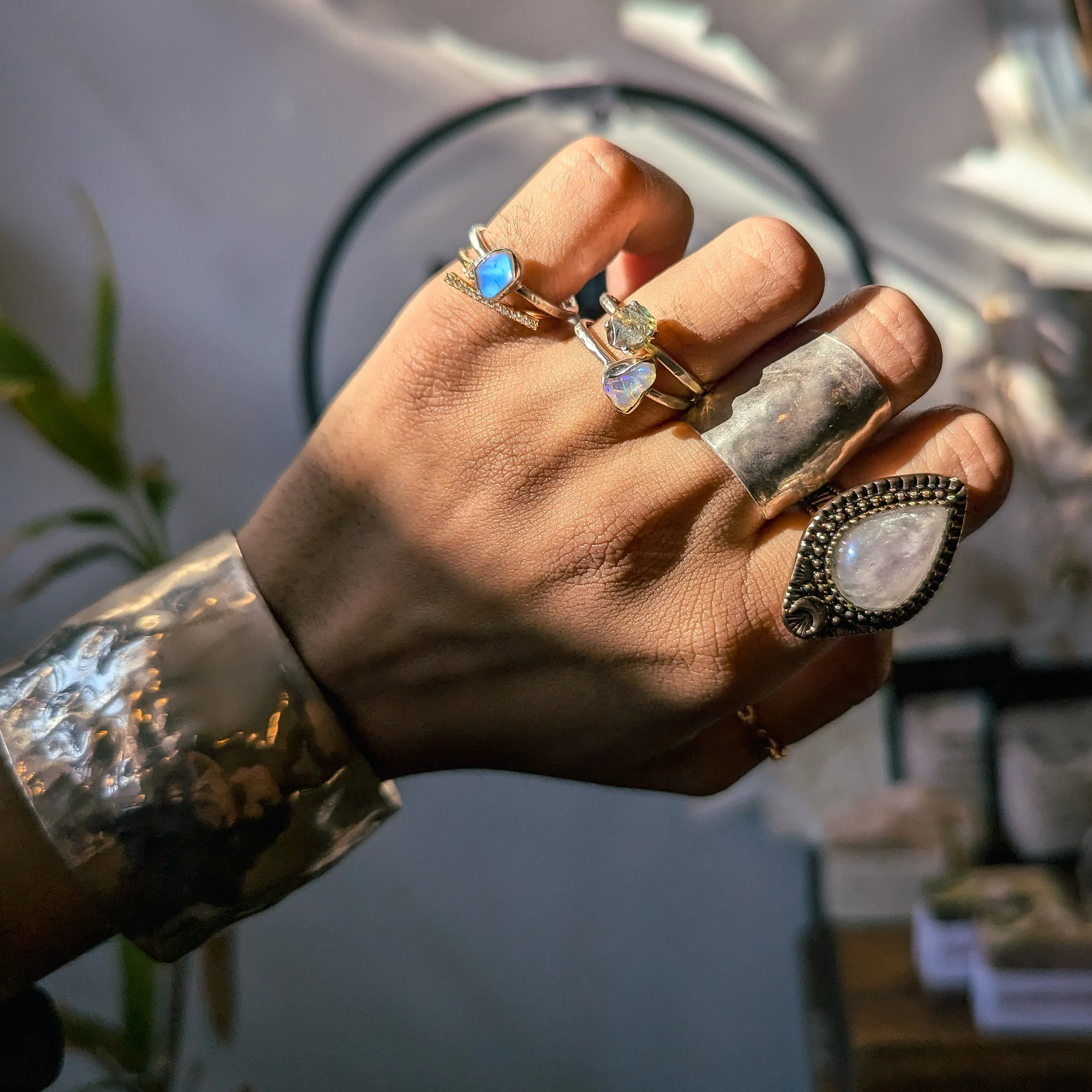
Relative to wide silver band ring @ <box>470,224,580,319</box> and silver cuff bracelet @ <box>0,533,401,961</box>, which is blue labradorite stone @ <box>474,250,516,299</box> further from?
silver cuff bracelet @ <box>0,533,401,961</box>

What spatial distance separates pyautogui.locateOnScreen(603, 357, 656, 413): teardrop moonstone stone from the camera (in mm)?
399

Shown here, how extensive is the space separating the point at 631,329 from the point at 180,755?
0.29 meters

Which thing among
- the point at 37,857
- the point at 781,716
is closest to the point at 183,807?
the point at 37,857

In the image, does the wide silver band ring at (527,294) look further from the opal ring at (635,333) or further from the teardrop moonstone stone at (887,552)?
the teardrop moonstone stone at (887,552)

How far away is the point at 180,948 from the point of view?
472 mm

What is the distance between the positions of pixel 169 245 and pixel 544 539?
97cm

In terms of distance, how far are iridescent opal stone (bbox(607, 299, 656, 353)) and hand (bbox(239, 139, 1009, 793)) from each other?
0.02m

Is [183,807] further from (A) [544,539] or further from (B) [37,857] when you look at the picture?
(A) [544,539]

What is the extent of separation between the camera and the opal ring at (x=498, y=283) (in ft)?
1.36

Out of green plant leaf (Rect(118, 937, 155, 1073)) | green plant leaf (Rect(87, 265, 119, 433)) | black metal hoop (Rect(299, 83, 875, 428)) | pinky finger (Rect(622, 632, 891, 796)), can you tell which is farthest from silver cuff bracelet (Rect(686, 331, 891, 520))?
green plant leaf (Rect(118, 937, 155, 1073))

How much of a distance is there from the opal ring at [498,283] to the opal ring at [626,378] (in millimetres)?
19

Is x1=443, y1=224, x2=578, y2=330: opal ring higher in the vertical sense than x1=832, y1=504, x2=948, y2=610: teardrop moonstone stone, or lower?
higher

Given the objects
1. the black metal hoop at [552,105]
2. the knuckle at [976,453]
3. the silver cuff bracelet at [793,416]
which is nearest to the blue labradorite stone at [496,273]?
the silver cuff bracelet at [793,416]

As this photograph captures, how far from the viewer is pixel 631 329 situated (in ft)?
1.31
